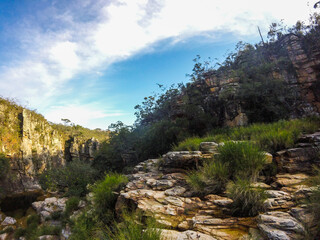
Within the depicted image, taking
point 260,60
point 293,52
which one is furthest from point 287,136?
point 293,52

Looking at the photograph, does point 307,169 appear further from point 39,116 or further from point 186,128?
point 39,116

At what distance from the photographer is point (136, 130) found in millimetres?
15734

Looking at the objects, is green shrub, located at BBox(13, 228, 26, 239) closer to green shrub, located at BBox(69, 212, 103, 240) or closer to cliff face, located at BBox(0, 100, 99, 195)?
green shrub, located at BBox(69, 212, 103, 240)

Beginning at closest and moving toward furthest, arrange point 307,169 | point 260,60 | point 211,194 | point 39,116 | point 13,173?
point 211,194 → point 307,169 → point 260,60 → point 13,173 → point 39,116

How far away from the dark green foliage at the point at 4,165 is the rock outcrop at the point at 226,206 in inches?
879

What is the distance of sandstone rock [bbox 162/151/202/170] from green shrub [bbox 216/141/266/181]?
1.01 meters

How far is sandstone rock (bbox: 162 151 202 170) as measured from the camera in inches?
198

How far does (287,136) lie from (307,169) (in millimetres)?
1245

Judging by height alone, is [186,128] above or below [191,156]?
above

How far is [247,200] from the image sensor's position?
9.02 ft

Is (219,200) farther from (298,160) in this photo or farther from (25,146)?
(25,146)

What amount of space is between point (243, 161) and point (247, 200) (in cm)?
119

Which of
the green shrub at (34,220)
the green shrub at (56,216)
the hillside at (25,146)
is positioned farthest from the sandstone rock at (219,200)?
the hillside at (25,146)

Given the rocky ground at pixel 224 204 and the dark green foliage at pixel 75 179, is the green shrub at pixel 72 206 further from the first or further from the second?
→ the rocky ground at pixel 224 204
